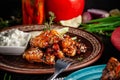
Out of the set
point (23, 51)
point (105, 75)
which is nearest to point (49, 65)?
point (23, 51)

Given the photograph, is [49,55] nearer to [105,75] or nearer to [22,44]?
[22,44]

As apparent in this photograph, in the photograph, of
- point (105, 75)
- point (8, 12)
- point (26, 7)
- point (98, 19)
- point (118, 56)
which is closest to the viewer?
point (105, 75)

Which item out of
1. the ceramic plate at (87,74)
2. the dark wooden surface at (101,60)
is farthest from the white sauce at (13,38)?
the ceramic plate at (87,74)

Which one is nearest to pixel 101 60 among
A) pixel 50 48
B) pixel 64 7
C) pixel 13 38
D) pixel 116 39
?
pixel 116 39

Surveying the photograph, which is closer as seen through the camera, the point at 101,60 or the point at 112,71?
the point at 112,71

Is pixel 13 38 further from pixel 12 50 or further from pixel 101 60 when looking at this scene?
pixel 101 60

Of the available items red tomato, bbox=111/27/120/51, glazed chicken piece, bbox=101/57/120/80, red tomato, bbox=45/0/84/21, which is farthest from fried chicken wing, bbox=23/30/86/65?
red tomato, bbox=45/0/84/21

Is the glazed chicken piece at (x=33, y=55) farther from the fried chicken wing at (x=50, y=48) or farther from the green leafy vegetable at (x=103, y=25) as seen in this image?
the green leafy vegetable at (x=103, y=25)
